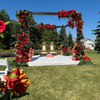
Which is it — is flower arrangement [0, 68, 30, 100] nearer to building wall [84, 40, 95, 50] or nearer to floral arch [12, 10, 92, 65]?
floral arch [12, 10, 92, 65]

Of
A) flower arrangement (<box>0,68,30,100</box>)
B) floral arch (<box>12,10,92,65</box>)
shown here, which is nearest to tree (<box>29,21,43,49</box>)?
floral arch (<box>12,10,92,65</box>)

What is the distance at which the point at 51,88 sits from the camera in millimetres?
3383

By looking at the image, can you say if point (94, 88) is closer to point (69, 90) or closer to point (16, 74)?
point (69, 90)

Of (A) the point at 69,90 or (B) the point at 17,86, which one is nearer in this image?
(B) the point at 17,86

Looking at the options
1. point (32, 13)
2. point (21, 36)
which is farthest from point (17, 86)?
point (32, 13)

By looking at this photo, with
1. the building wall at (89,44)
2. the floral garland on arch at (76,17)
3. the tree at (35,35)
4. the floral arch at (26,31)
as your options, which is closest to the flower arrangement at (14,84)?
the floral arch at (26,31)

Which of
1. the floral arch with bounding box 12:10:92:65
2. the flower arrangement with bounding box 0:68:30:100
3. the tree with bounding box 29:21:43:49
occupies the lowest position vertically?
the flower arrangement with bounding box 0:68:30:100

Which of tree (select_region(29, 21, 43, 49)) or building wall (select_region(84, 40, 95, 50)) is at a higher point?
tree (select_region(29, 21, 43, 49))

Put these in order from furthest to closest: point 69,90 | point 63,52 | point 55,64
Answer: point 63,52, point 55,64, point 69,90

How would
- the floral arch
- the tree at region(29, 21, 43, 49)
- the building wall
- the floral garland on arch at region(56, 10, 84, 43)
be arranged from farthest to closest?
the building wall
the tree at region(29, 21, 43, 49)
the floral garland on arch at region(56, 10, 84, 43)
the floral arch

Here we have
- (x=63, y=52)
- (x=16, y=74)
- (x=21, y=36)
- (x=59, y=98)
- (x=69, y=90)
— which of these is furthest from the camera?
(x=63, y=52)

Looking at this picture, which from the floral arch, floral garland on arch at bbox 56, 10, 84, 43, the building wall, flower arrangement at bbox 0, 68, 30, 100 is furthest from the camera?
the building wall

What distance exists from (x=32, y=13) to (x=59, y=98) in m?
6.93

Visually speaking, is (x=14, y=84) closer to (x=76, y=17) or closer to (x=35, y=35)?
(x=76, y=17)
